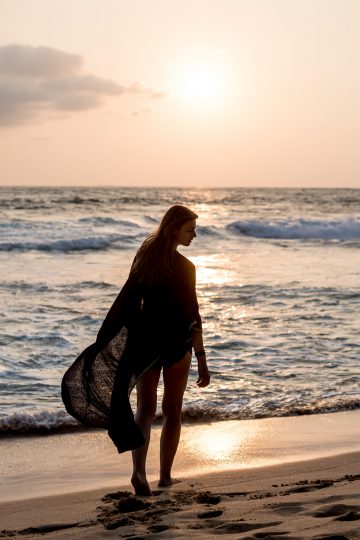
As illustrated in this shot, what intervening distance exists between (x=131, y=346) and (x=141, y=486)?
30.8 inches

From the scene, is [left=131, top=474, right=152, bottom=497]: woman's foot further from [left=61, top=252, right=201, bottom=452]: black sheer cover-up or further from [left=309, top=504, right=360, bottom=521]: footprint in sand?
[left=309, top=504, right=360, bottom=521]: footprint in sand

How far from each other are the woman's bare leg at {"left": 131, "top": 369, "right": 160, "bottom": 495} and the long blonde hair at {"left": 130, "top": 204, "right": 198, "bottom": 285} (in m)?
0.55

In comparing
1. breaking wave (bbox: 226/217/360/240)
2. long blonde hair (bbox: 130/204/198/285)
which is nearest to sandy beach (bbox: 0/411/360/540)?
long blonde hair (bbox: 130/204/198/285)

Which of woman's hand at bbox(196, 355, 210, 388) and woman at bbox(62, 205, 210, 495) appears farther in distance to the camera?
woman's hand at bbox(196, 355, 210, 388)

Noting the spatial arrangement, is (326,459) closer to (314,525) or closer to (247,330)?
(314,525)

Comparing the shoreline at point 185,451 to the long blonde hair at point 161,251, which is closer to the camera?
the long blonde hair at point 161,251

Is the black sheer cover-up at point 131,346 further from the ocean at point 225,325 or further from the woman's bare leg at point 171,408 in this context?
the ocean at point 225,325

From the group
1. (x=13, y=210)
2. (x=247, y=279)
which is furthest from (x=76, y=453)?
(x=13, y=210)

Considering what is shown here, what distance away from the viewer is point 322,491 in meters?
4.53

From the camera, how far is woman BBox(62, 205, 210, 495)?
187 inches

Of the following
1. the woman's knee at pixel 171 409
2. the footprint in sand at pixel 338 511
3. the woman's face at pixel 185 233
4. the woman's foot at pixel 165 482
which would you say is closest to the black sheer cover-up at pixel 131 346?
the woman's face at pixel 185 233

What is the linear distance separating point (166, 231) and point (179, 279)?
280 mm

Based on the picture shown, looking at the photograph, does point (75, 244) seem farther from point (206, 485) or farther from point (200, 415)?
point (206, 485)

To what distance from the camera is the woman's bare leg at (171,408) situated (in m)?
4.84
